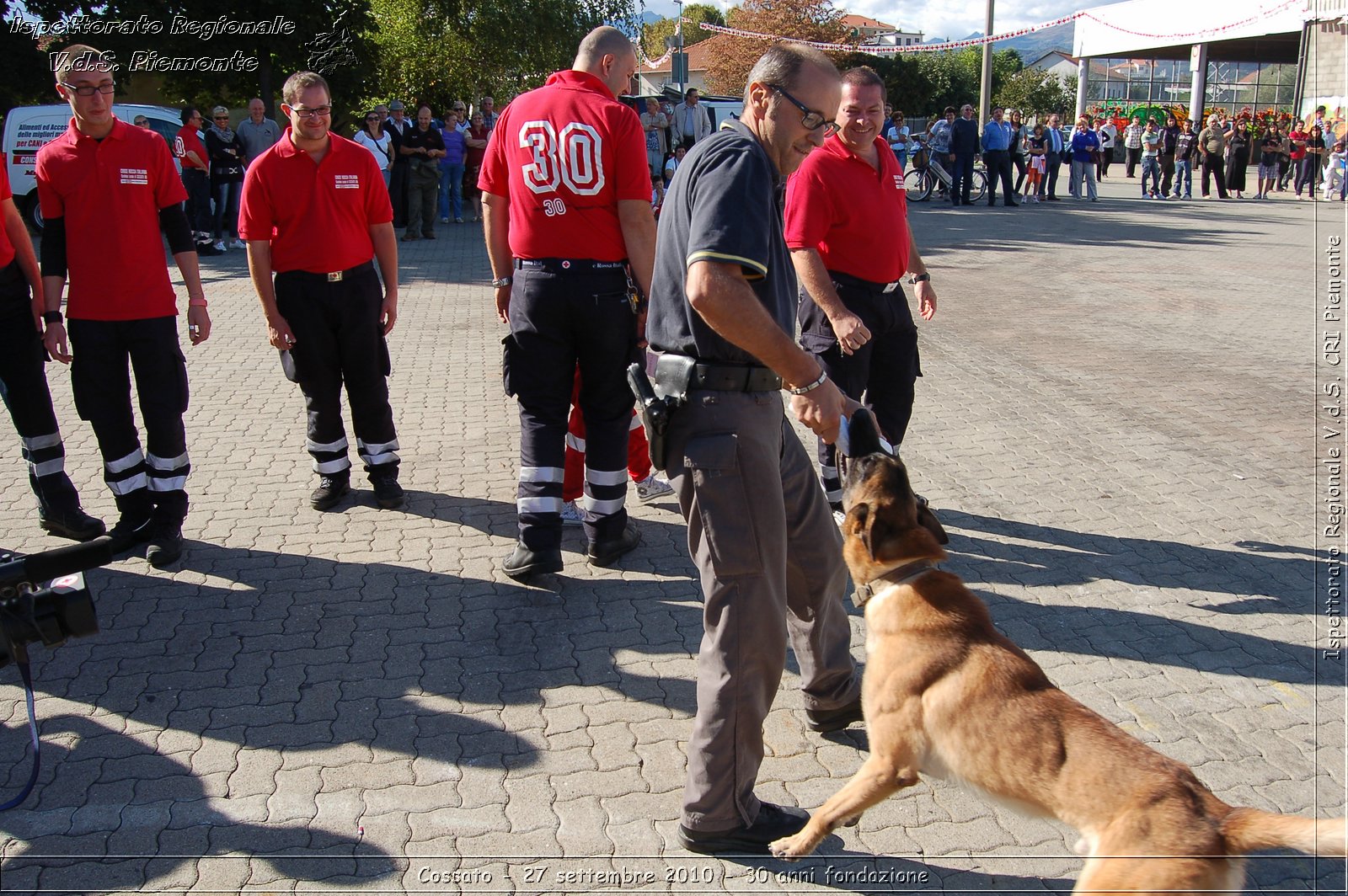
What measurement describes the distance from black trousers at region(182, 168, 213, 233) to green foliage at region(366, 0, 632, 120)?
1169cm

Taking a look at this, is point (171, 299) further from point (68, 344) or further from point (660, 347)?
point (660, 347)

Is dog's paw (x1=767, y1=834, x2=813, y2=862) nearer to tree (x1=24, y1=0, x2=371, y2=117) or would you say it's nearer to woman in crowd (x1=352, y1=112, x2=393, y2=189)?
woman in crowd (x1=352, y1=112, x2=393, y2=189)

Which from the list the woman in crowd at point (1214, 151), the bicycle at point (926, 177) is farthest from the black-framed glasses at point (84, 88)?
the woman in crowd at point (1214, 151)

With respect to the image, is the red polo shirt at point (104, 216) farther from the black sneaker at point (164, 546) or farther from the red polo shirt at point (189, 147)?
the red polo shirt at point (189, 147)

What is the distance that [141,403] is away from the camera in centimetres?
477

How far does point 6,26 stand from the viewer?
21.0m

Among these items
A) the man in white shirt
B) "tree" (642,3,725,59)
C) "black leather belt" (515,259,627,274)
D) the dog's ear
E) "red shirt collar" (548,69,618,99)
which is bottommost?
the dog's ear

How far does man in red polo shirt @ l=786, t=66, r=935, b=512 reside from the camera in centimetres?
448

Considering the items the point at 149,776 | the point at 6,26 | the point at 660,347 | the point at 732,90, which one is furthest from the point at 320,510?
the point at 732,90

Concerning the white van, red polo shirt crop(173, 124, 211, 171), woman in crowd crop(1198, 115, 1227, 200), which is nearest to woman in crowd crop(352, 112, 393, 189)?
red polo shirt crop(173, 124, 211, 171)

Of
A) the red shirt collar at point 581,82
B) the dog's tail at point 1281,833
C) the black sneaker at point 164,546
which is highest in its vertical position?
the red shirt collar at point 581,82

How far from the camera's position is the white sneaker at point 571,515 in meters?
5.37

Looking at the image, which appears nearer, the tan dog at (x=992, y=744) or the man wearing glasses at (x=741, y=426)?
the tan dog at (x=992, y=744)

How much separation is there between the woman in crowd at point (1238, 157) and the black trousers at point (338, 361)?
80.5 feet
